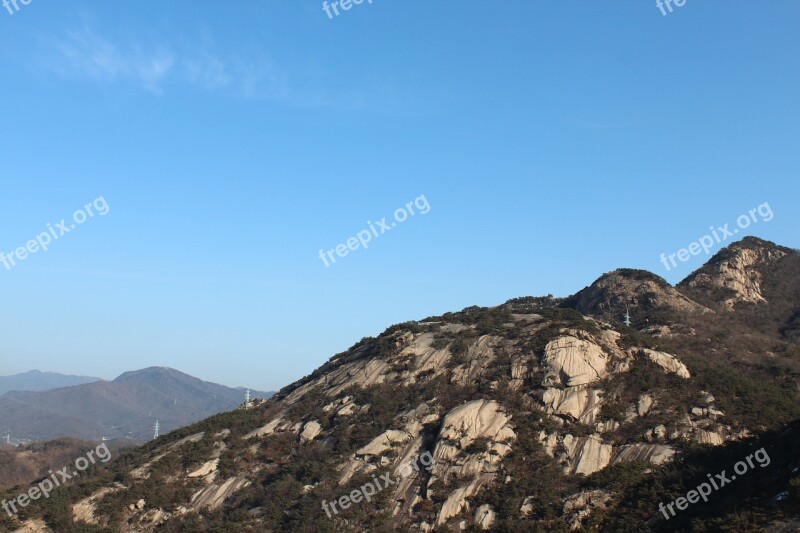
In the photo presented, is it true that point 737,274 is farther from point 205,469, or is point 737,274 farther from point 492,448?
point 205,469

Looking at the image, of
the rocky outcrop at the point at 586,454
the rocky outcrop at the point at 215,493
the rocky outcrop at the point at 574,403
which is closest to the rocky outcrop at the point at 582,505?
the rocky outcrop at the point at 586,454

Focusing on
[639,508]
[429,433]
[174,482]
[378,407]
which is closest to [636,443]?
[639,508]

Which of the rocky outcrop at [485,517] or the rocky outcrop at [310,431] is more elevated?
the rocky outcrop at [310,431]

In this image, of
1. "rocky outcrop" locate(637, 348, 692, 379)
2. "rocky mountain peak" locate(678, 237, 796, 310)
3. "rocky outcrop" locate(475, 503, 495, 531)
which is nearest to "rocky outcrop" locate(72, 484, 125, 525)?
"rocky outcrop" locate(475, 503, 495, 531)

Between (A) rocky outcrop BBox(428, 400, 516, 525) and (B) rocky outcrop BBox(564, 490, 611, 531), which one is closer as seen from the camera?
(B) rocky outcrop BBox(564, 490, 611, 531)

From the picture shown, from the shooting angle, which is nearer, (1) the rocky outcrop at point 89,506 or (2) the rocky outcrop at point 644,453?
(2) the rocky outcrop at point 644,453

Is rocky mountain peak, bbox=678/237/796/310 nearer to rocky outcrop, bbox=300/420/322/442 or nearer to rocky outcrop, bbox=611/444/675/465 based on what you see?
rocky outcrop, bbox=611/444/675/465

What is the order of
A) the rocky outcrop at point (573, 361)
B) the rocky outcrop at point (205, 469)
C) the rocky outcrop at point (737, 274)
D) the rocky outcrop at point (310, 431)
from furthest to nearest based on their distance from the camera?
the rocky outcrop at point (737, 274) → the rocky outcrop at point (310, 431) → the rocky outcrop at point (205, 469) → the rocky outcrop at point (573, 361)

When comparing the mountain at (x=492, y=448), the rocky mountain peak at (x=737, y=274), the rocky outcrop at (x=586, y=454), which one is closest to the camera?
the mountain at (x=492, y=448)

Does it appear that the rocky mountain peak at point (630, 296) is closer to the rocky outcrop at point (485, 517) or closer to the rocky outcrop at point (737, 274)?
the rocky outcrop at point (737, 274)
